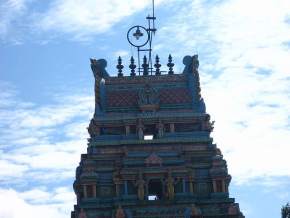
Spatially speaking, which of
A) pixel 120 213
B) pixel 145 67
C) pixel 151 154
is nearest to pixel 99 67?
pixel 145 67

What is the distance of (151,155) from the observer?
183 feet

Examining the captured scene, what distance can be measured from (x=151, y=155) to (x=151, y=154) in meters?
0.12

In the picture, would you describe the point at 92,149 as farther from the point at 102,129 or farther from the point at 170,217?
the point at 170,217

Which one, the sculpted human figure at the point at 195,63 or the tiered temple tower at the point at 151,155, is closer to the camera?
the tiered temple tower at the point at 151,155

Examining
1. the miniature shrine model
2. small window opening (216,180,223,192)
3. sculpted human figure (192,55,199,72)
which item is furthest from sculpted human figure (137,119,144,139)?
small window opening (216,180,223,192)

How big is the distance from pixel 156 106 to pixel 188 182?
22.8 feet

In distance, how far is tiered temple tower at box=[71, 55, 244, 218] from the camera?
54.2 meters

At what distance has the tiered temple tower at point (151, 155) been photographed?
54.2 m

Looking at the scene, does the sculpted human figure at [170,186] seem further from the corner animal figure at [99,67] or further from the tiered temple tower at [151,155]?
the corner animal figure at [99,67]

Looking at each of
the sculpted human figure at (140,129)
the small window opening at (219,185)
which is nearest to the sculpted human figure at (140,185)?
the sculpted human figure at (140,129)

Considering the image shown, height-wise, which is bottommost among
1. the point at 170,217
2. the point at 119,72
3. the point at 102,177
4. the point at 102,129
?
the point at 170,217

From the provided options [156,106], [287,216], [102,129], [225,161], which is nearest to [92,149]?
[102,129]

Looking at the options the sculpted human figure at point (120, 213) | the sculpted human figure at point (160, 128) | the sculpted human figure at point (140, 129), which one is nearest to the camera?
the sculpted human figure at point (120, 213)

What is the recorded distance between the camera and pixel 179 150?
5644 centimetres
